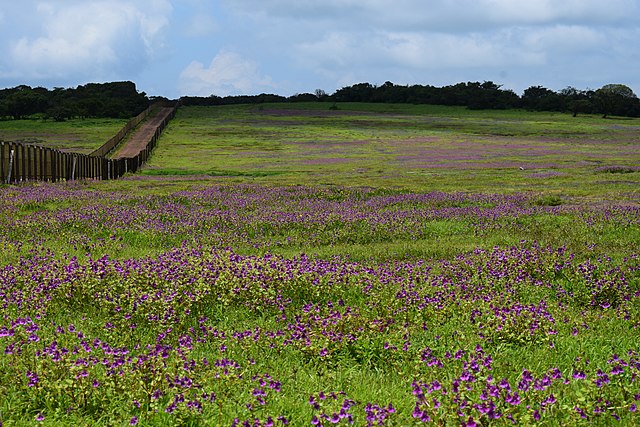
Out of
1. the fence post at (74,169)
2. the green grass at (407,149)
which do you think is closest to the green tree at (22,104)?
the green grass at (407,149)

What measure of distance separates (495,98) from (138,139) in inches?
4611

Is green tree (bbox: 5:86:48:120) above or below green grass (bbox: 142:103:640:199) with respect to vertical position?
above

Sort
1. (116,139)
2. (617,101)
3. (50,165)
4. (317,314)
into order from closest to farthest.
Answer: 1. (317,314)
2. (50,165)
3. (116,139)
4. (617,101)

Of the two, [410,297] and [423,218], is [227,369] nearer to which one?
[410,297]

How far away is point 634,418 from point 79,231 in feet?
45.5

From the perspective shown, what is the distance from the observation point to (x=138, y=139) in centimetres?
8900

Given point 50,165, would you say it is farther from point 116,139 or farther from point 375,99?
point 375,99

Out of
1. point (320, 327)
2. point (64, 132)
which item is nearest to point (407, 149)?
point (64, 132)

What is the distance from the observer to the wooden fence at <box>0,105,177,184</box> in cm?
3272

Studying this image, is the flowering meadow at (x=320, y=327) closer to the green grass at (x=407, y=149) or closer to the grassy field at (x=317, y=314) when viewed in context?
the grassy field at (x=317, y=314)

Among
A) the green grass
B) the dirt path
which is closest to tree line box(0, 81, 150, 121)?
the dirt path

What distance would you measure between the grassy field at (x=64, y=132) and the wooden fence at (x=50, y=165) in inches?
1074

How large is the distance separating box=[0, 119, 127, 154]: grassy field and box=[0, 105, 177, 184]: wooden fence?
27.3 meters

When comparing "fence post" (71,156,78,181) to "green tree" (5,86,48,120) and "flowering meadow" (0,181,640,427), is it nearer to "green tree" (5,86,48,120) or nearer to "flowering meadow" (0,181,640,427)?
"flowering meadow" (0,181,640,427)
